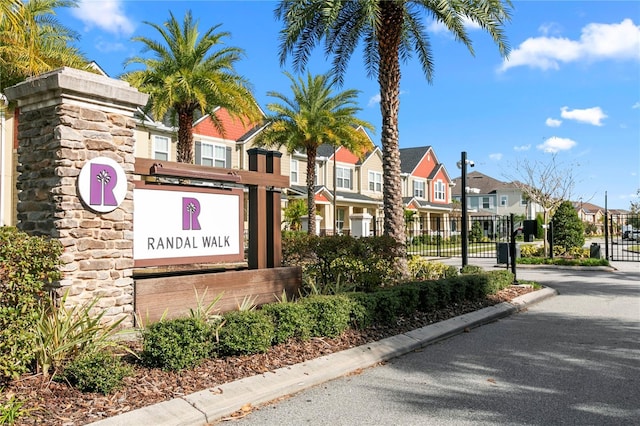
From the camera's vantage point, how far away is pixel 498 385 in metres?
5.52

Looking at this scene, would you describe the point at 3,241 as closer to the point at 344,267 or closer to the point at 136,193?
the point at 136,193

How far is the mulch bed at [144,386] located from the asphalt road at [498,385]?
2.21ft

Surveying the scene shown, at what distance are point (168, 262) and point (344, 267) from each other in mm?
3376

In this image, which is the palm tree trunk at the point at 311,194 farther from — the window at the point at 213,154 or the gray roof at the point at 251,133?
the window at the point at 213,154

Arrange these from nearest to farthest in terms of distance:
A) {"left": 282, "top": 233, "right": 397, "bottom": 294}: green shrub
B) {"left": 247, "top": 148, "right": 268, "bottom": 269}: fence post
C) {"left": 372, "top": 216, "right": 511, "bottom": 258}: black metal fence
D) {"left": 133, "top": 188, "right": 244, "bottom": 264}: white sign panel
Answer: {"left": 133, "top": 188, "right": 244, "bottom": 264}: white sign panel
{"left": 247, "top": 148, "right": 268, "bottom": 269}: fence post
{"left": 282, "top": 233, "right": 397, "bottom": 294}: green shrub
{"left": 372, "top": 216, "right": 511, "bottom": 258}: black metal fence

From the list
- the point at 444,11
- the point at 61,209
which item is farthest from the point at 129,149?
the point at 444,11

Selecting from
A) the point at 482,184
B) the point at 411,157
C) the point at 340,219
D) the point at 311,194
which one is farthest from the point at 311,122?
the point at 482,184

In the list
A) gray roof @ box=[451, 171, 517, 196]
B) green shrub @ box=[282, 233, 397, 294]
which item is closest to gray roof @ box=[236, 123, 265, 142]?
green shrub @ box=[282, 233, 397, 294]

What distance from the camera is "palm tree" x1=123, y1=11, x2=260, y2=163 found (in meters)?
19.8

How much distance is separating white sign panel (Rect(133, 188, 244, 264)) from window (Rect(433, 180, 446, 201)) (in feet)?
155

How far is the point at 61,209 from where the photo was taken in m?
6.19

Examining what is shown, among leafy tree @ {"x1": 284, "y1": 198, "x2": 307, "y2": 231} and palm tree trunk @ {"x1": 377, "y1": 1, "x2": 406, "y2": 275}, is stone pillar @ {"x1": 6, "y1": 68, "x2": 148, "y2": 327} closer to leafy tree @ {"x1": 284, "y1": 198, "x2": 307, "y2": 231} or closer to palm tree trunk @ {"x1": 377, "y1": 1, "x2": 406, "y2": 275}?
palm tree trunk @ {"x1": 377, "y1": 1, "x2": 406, "y2": 275}

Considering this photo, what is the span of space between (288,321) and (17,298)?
3.09 metres

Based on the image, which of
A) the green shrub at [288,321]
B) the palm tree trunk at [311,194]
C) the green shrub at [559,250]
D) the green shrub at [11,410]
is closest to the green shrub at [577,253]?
the green shrub at [559,250]
